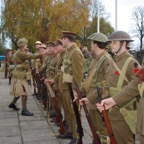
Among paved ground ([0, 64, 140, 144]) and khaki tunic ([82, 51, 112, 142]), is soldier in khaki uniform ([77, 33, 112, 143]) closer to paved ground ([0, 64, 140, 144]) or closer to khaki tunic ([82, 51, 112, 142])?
khaki tunic ([82, 51, 112, 142])

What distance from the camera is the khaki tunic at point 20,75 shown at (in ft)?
29.3

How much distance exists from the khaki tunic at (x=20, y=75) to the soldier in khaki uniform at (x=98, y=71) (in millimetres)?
4144

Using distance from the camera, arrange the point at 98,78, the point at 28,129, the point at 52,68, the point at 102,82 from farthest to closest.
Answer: the point at 52,68, the point at 28,129, the point at 98,78, the point at 102,82

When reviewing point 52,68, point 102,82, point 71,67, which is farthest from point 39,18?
point 102,82

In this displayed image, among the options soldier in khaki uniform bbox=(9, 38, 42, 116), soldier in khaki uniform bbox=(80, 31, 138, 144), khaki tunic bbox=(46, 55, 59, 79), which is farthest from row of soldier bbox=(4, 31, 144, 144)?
soldier in khaki uniform bbox=(9, 38, 42, 116)

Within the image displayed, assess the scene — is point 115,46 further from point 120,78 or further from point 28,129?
point 28,129

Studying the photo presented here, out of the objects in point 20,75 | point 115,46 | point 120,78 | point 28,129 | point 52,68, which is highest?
point 115,46

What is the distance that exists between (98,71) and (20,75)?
Result: 15.3ft

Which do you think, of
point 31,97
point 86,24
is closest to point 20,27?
point 86,24

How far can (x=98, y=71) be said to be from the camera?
4.84 m

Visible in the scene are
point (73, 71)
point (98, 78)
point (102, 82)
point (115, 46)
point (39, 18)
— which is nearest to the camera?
point (115, 46)

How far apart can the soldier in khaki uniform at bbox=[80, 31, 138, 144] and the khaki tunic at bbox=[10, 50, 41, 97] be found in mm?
5037

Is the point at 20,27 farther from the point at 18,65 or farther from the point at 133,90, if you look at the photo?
the point at 133,90

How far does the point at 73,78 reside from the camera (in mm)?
5551
